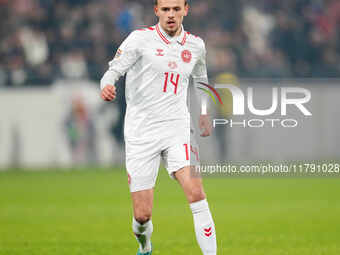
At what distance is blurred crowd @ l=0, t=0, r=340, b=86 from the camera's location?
18.2 meters

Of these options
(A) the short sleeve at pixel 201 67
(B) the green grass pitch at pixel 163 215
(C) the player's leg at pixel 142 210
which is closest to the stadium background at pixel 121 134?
(B) the green grass pitch at pixel 163 215

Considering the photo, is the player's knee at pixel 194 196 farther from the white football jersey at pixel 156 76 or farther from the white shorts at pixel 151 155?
the white football jersey at pixel 156 76

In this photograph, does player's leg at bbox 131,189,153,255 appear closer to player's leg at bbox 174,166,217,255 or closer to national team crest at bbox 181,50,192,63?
player's leg at bbox 174,166,217,255

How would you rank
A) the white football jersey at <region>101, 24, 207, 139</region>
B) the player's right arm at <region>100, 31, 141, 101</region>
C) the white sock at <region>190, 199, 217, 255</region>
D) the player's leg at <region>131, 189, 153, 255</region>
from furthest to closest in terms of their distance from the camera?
the player's leg at <region>131, 189, 153, 255</region> < the white football jersey at <region>101, 24, 207, 139</region> < the player's right arm at <region>100, 31, 141, 101</region> < the white sock at <region>190, 199, 217, 255</region>

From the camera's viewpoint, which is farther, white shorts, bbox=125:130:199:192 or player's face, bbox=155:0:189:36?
white shorts, bbox=125:130:199:192

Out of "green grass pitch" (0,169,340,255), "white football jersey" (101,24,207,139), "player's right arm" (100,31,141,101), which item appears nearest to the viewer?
"player's right arm" (100,31,141,101)

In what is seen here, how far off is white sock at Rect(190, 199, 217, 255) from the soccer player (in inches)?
8.8

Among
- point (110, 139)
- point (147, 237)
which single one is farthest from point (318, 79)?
point (147, 237)

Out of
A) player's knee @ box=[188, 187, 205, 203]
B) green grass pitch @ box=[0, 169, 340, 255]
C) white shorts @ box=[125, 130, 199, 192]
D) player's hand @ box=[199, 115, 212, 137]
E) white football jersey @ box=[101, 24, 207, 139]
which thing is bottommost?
green grass pitch @ box=[0, 169, 340, 255]

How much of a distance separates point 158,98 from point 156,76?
19cm

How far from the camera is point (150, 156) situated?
641 cm

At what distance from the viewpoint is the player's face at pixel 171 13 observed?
246 inches

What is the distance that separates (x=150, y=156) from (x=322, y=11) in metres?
14.9

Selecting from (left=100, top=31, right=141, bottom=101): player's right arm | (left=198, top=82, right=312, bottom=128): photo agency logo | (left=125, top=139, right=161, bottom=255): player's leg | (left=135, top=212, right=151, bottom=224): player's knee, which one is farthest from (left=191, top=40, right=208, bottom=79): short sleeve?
(left=135, top=212, right=151, bottom=224): player's knee
